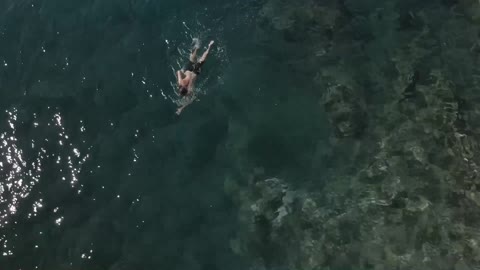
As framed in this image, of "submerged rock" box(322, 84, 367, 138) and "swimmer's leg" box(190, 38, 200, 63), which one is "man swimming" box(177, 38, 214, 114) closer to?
"swimmer's leg" box(190, 38, 200, 63)

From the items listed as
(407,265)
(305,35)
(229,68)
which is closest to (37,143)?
(229,68)

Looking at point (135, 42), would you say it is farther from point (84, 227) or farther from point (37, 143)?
point (84, 227)

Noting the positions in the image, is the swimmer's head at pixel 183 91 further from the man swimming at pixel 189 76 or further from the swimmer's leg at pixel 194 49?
the swimmer's leg at pixel 194 49

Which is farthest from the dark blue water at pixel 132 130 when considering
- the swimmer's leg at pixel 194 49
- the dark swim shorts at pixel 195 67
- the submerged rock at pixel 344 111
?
the submerged rock at pixel 344 111

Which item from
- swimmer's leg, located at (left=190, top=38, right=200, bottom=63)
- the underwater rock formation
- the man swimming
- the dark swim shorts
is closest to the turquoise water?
the underwater rock formation

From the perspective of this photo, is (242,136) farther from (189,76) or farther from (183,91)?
(189,76)
